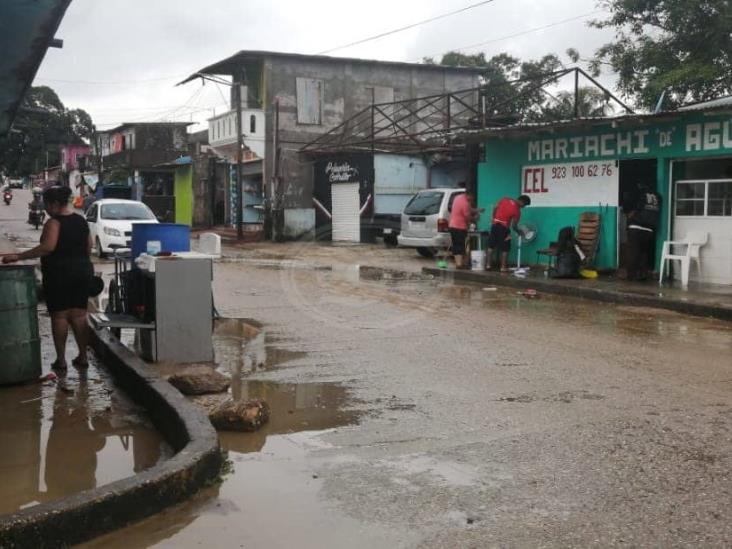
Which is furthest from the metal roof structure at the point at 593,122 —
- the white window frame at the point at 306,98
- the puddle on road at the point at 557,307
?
the white window frame at the point at 306,98

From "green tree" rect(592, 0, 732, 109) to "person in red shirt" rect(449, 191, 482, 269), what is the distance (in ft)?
24.8

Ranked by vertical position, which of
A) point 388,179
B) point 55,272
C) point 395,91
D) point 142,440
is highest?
point 395,91

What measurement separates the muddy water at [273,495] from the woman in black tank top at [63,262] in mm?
1737

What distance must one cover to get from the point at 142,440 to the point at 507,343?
15.8 ft

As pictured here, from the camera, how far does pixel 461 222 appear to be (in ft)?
57.0

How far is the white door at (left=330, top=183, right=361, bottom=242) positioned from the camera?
30.0 m

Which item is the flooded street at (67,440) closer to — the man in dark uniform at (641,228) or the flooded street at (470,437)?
the flooded street at (470,437)

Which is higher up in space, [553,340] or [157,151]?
[157,151]

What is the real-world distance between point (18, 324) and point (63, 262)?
700 mm

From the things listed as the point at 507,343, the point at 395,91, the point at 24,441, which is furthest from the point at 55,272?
the point at 395,91

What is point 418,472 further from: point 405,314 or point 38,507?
point 405,314

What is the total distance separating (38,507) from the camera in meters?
3.72

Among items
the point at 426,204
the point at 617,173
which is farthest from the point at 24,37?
the point at 426,204

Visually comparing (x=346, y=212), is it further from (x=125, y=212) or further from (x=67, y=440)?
(x=67, y=440)
